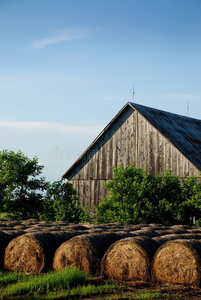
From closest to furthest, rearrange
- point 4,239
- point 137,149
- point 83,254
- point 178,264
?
point 178,264 → point 83,254 → point 4,239 → point 137,149

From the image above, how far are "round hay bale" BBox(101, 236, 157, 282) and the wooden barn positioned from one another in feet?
43.6

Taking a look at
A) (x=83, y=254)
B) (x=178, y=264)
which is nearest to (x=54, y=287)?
(x=83, y=254)

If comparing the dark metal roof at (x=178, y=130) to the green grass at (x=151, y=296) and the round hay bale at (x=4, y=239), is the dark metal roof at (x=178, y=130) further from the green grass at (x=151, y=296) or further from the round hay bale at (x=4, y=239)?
the green grass at (x=151, y=296)

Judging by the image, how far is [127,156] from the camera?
26.0m

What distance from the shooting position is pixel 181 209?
20.6m

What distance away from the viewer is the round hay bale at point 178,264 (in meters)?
8.87

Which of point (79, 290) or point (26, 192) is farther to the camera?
point (26, 192)

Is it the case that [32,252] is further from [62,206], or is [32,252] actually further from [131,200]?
[62,206]

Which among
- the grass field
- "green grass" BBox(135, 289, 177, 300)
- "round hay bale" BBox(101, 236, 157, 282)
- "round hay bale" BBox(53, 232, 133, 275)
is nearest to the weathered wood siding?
"round hay bale" BBox(53, 232, 133, 275)

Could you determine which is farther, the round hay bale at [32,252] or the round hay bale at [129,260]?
the round hay bale at [32,252]

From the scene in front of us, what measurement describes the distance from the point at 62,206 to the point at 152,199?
5.60 meters

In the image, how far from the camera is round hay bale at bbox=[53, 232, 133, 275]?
1012cm

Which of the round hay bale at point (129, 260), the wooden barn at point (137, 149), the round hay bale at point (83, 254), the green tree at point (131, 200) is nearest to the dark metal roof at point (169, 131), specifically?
the wooden barn at point (137, 149)

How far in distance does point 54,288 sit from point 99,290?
0.91 metres
